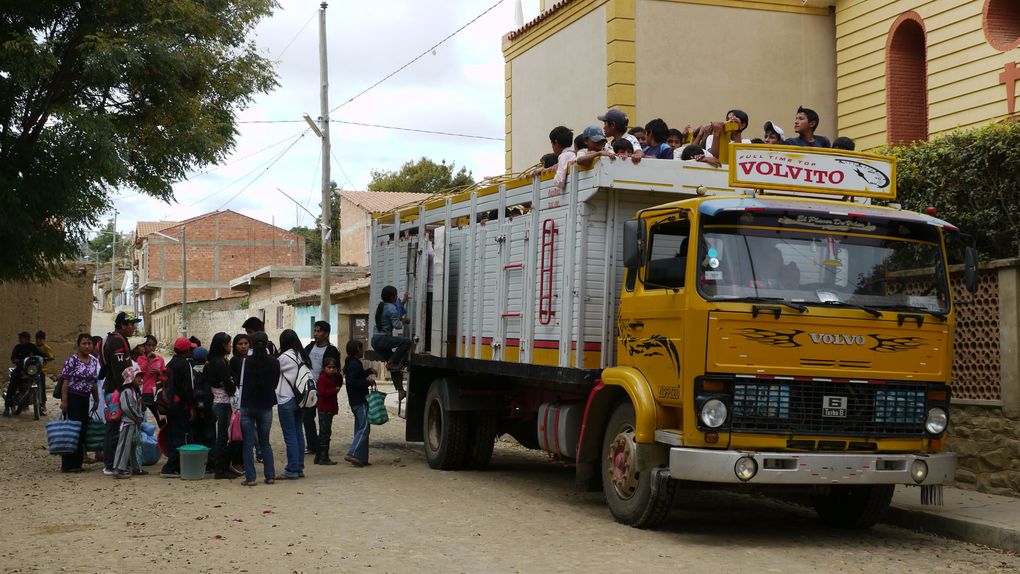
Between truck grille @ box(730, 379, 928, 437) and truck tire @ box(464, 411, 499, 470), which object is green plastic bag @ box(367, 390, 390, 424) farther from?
truck grille @ box(730, 379, 928, 437)

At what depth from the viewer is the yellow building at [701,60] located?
17266mm

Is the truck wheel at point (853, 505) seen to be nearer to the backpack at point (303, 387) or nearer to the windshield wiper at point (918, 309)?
the windshield wiper at point (918, 309)

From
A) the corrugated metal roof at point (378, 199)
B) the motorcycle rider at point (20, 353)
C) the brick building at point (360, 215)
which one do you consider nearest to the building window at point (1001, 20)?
the motorcycle rider at point (20, 353)

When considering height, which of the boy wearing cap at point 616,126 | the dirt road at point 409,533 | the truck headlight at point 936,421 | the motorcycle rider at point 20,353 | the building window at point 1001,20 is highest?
the building window at point 1001,20

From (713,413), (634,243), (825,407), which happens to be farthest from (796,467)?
(634,243)

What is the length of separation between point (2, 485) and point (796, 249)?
873cm

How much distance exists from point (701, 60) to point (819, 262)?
9812mm

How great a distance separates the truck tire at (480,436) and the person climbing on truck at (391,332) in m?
1.45

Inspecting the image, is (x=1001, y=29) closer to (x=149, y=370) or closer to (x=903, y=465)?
(x=903, y=465)

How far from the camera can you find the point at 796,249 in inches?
333

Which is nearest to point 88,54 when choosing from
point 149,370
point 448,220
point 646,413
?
point 149,370

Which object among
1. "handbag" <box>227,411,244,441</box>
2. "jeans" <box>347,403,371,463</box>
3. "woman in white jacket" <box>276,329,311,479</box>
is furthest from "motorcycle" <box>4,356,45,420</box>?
"woman in white jacket" <box>276,329,311,479</box>

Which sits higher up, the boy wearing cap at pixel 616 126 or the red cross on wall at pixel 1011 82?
the red cross on wall at pixel 1011 82

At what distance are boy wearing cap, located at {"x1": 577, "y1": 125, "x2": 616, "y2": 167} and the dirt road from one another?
306 cm
